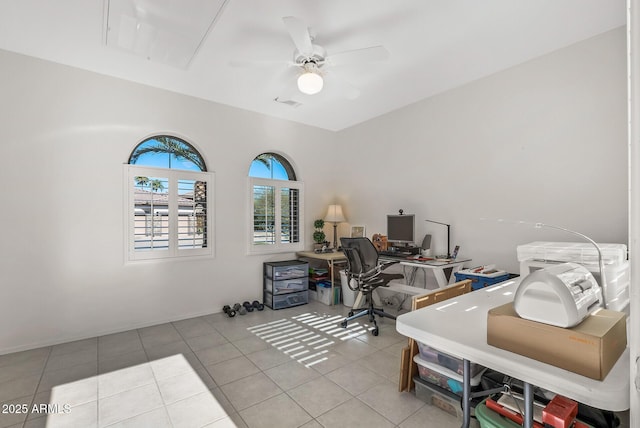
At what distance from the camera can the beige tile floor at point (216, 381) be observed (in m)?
1.92

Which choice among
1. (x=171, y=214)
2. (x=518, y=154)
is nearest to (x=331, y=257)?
(x=171, y=214)

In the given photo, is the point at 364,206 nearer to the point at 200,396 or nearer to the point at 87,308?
the point at 200,396

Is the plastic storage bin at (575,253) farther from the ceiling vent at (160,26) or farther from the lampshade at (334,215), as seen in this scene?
the lampshade at (334,215)

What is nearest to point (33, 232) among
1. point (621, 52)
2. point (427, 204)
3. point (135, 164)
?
point (135, 164)

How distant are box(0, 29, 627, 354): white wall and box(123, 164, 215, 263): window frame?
84 mm

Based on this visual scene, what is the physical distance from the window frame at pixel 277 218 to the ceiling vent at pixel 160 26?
6.08 ft

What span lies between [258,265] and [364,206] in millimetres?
1822

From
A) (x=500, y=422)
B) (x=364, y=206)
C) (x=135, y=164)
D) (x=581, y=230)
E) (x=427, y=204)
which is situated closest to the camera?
(x=500, y=422)

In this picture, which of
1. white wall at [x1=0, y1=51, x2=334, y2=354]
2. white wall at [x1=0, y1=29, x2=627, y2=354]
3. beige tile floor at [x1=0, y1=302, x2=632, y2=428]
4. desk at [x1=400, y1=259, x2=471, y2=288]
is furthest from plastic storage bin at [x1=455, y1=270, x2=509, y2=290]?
white wall at [x1=0, y1=51, x2=334, y2=354]

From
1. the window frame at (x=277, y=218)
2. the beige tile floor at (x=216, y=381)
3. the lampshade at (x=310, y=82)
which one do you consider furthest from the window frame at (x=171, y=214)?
the lampshade at (x=310, y=82)

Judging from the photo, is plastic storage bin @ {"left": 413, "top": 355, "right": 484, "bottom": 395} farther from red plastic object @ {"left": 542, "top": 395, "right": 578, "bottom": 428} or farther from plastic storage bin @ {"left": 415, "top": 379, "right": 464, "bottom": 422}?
red plastic object @ {"left": 542, "top": 395, "right": 578, "bottom": 428}

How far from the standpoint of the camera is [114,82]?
324 cm

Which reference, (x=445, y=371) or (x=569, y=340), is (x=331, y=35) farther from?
(x=445, y=371)

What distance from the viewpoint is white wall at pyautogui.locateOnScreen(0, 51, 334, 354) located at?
2.79m
